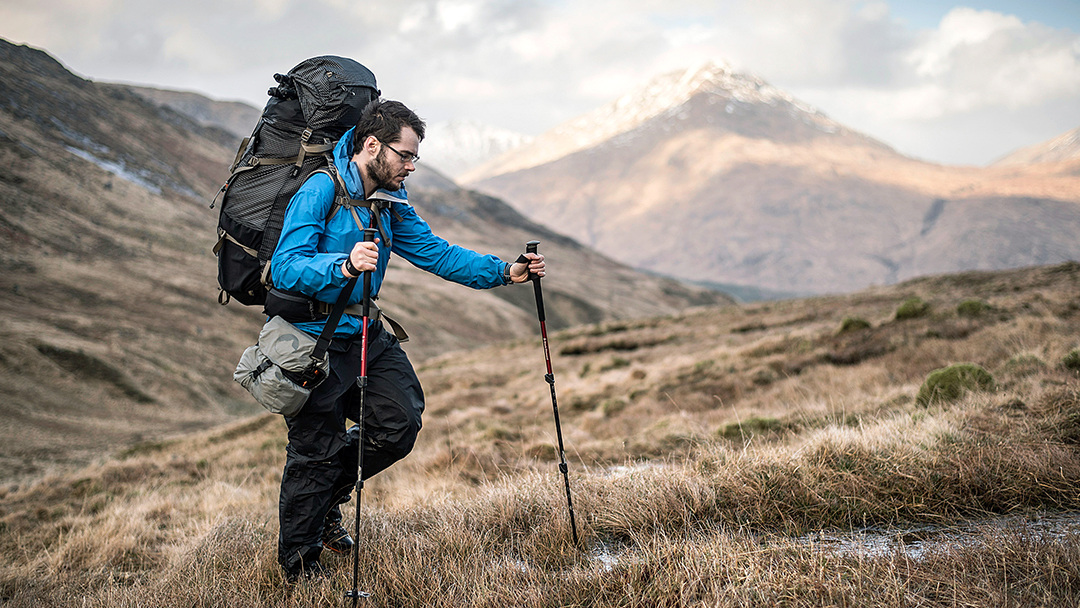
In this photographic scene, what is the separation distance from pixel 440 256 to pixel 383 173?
0.79 meters

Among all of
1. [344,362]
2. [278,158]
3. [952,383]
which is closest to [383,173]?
[278,158]

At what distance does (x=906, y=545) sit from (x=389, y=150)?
3.69m

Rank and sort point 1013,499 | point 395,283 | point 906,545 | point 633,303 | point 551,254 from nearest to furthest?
1. point 906,545
2. point 1013,499
3. point 395,283
4. point 633,303
5. point 551,254

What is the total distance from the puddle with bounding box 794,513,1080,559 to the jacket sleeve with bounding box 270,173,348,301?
9.34ft

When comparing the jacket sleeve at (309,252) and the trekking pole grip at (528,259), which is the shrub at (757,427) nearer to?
the trekking pole grip at (528,259)

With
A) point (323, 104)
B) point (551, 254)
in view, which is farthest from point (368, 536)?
point (551, 254)

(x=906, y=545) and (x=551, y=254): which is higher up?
(x=551, y=254)

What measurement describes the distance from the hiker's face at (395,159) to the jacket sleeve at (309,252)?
328mm

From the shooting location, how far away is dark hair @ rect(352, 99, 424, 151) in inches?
151

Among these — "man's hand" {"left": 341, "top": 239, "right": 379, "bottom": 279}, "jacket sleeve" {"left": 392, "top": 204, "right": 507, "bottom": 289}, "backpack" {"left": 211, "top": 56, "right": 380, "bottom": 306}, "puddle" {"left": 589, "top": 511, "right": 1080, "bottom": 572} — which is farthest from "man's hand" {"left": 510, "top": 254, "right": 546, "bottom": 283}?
"puddle" {"left": 589, "top": 511, "right": 1080, "bottom": 572}

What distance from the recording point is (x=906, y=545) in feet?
10.5

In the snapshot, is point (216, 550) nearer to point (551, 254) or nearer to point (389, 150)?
point (389, 150)

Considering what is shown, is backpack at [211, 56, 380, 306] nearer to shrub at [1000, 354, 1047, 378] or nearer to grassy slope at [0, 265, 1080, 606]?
grassy slope at [0, 265, 1080, 606]

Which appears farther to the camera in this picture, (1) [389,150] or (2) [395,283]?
(2) [395,283]
